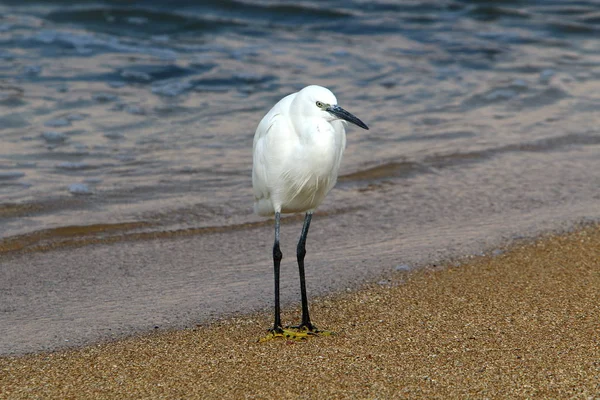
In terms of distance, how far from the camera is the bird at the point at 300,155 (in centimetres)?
380

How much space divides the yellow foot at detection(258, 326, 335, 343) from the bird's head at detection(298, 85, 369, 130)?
1.04m

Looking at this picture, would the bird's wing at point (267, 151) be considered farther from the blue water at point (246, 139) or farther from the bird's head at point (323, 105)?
the blue water at point (246, 139)

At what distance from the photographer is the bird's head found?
3764 mm

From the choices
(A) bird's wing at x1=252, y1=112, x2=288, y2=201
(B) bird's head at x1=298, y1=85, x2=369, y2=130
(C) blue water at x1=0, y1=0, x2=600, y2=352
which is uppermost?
(B) bird's head at x1=298, y1=85, x2=369, y2=130

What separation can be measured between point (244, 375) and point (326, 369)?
1.15 feet

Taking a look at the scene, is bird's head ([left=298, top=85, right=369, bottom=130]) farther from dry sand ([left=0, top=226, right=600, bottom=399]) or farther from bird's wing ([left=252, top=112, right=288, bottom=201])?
dry sand ([left=0, top=226, right=600, bottom=399])

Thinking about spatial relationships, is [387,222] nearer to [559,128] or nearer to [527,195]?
[527,195]

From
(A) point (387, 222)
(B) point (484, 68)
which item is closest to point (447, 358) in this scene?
(A) point (387, 222)

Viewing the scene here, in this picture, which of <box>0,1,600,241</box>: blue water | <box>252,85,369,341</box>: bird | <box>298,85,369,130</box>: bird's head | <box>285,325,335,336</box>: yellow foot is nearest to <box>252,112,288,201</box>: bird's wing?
<box>252,85,369,341</box>: bird

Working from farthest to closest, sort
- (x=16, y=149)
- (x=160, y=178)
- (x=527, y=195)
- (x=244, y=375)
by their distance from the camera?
(x=16, y=149), (x=160, y=178), (x=527, y=195), (x=244, y=375)

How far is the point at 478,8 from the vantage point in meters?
13.6

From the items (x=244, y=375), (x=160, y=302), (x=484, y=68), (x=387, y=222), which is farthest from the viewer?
(x=484, y=68)

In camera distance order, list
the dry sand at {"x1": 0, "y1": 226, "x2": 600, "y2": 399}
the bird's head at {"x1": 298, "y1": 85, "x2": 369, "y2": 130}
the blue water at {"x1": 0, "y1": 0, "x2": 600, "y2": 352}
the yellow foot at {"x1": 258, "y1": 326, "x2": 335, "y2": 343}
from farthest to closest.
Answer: the blue water at {"x1": 0, "y1": 0, "x2": 600, "y2": 352}
the yellow foot at {"x1": 258, "y1": 326, "x2": 335, "y2": 343}
the bird's head at {"x1": 298, "y1": 85, "x2": 369, "y2": 130}
the dry sand at {"x1": 0, "y1": 226, "x2": 600, "y2": 399}

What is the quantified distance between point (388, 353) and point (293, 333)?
517 mm
